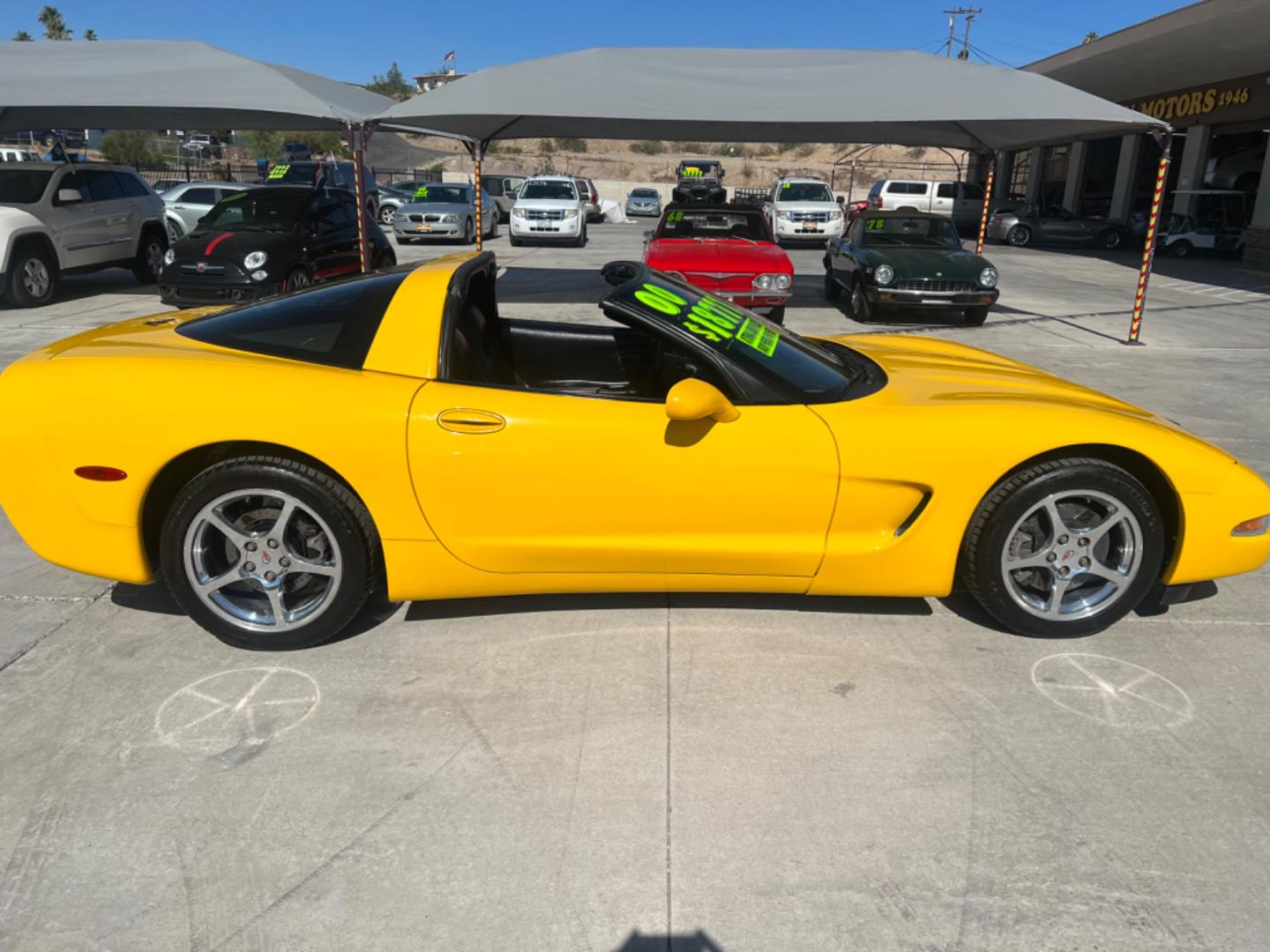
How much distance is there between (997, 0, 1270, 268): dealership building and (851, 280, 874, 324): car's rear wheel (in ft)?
42.9

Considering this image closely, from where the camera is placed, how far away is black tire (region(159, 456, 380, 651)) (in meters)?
3.02

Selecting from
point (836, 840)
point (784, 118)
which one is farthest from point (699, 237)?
point (836, 840)

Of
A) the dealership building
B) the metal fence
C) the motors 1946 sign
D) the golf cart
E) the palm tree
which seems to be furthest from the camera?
the palm tree

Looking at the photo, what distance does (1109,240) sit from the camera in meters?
27.9

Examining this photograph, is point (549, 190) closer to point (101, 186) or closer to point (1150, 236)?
point (101, 186)

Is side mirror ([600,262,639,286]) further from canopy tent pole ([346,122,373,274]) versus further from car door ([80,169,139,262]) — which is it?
car door ([80,169,139,262])

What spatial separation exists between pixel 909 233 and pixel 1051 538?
9.60 metres

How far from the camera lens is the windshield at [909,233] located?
1187 centimetres

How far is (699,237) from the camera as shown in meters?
10.9

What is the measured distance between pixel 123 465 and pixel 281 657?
833 mm

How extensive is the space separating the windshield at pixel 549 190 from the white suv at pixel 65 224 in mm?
10205

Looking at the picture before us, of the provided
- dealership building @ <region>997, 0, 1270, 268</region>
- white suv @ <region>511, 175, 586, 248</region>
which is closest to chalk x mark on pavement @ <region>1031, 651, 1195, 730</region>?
white suv @ <region>511, 175, 586, 248</region>

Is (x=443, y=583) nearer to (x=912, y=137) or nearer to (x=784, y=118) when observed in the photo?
(x=784, y=118)

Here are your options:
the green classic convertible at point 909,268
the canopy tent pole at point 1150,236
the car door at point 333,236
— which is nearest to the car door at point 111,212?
the car door at point 333,236
